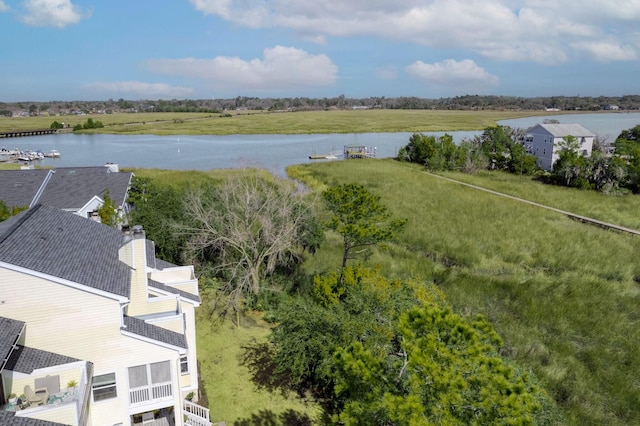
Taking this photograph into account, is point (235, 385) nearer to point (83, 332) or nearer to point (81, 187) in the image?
point (83, 332)

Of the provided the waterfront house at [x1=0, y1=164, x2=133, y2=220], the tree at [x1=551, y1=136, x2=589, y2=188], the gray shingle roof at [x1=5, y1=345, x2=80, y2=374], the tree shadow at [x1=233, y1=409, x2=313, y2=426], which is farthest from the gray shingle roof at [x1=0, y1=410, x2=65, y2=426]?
the tree at [x1=551, y1=136, x2=589, y2=188]

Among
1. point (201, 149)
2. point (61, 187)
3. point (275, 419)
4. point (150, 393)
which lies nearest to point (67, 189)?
point (61, 187)

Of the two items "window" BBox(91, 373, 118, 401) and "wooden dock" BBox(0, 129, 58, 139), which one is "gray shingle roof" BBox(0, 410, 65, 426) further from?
"wooden dock" BBox(0, 129, 58, 139)

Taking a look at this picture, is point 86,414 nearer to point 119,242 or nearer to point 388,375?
point 119,242

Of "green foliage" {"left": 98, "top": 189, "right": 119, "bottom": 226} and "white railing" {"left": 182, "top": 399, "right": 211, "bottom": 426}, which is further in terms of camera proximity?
"green foliage" {"left": 98, "top": 189, "right": 119, "bottom": 226}

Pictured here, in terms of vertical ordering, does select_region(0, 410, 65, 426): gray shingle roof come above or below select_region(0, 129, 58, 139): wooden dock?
below
